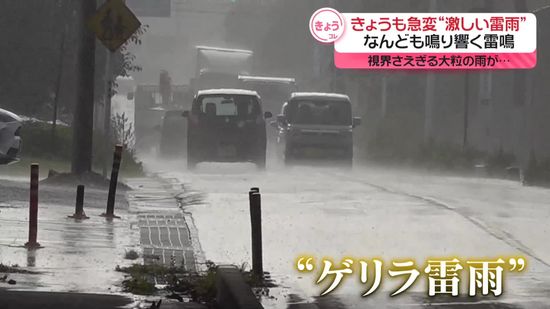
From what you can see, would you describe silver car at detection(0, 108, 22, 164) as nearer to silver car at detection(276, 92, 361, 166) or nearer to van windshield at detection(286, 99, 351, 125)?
silver car at detection(276, 92, 361, 166)

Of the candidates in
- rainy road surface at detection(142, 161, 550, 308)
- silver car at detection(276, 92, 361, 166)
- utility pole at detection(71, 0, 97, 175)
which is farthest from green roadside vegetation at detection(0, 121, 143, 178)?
utility pole at detection(71, 0, 97, 175)

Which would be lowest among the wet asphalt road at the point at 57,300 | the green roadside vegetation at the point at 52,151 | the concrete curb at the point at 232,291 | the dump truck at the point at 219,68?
the wet asphalt road at the point at 57,300

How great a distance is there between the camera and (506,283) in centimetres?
1383

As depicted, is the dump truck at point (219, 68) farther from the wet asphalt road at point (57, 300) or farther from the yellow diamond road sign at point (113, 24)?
the wet asphalt road at point (57, 300)

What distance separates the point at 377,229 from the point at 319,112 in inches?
926

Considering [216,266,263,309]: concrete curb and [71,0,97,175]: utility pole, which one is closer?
[216,266,263,309]: concrete curb

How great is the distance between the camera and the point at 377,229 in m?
19.4

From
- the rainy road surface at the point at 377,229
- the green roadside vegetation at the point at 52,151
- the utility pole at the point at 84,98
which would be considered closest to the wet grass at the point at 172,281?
the rainy road surface at the point at 377,229

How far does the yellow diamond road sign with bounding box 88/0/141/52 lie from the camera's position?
2595cm

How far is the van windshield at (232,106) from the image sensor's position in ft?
131

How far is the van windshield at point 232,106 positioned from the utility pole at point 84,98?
11043 mm

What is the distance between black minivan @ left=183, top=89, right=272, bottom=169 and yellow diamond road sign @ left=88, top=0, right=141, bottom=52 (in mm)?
13401

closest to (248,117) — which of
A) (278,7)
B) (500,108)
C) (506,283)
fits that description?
(500,108)

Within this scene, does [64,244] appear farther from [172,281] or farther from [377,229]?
[377,229]
